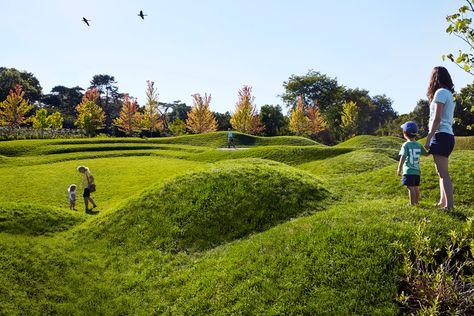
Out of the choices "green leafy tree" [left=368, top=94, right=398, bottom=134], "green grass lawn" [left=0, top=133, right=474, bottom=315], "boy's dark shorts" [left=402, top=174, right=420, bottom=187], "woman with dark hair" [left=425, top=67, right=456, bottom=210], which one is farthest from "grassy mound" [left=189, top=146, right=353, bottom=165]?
"green leafy tree" [left=368, top=94, right=398, bottom=134]

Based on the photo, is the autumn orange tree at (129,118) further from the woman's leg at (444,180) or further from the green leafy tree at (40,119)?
the woman's leg at (444,180)

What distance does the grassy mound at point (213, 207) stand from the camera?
13297mm

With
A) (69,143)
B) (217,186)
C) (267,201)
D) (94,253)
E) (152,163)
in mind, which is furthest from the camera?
(69,143)

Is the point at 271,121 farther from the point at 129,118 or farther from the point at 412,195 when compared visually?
the point at 412,195

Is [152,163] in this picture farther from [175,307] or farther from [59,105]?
[59,105]

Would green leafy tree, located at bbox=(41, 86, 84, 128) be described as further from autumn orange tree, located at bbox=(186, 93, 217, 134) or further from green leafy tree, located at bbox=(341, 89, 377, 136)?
green leafy tree, located at bbox=(341, 89, 377, 136)

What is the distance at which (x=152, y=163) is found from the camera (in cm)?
3481

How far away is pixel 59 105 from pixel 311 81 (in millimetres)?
79466

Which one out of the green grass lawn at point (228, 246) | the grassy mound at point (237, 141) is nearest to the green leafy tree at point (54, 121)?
the grassy mound at point (237, 141)

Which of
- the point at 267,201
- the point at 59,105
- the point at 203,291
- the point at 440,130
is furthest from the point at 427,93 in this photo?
the point at 59,105

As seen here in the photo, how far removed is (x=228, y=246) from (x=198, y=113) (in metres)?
67.5

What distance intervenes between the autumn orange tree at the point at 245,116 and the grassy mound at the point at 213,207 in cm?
5995

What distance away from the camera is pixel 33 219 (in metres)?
16.1

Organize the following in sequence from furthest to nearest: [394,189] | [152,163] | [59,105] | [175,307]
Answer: [59,105], [152,163], [394,189], [175,307]
